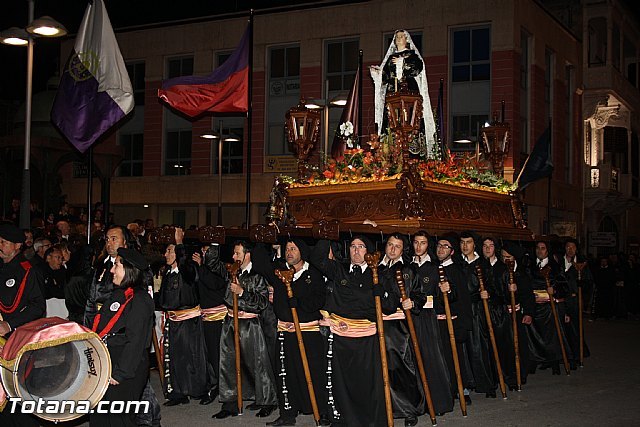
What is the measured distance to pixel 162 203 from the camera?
29.2 metres

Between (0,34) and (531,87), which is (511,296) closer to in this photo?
(0,34)

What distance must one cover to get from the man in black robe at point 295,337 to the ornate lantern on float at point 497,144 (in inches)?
251

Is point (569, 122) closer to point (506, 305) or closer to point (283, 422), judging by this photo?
point (506, 305)

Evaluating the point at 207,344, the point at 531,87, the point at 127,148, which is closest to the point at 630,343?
the point at 207,344

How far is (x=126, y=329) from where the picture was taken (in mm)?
6008

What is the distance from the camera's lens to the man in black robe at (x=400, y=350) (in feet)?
27.6

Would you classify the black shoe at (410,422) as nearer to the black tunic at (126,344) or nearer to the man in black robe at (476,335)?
the man in black robe at (476,335)

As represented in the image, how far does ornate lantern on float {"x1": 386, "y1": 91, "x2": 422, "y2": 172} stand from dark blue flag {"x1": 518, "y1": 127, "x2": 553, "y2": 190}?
5266mm

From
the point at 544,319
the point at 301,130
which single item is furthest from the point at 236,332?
the point at 544,319

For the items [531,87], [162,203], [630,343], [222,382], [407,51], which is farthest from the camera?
[162,203]

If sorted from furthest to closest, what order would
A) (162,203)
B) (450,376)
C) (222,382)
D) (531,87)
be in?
1. (162,203)
2. (531,87)
3. (450,376)
4. (222,382)

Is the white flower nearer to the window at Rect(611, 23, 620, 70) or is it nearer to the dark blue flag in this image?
the dark blue flag

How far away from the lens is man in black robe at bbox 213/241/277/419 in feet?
29.5

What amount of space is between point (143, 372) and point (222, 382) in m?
2.93
